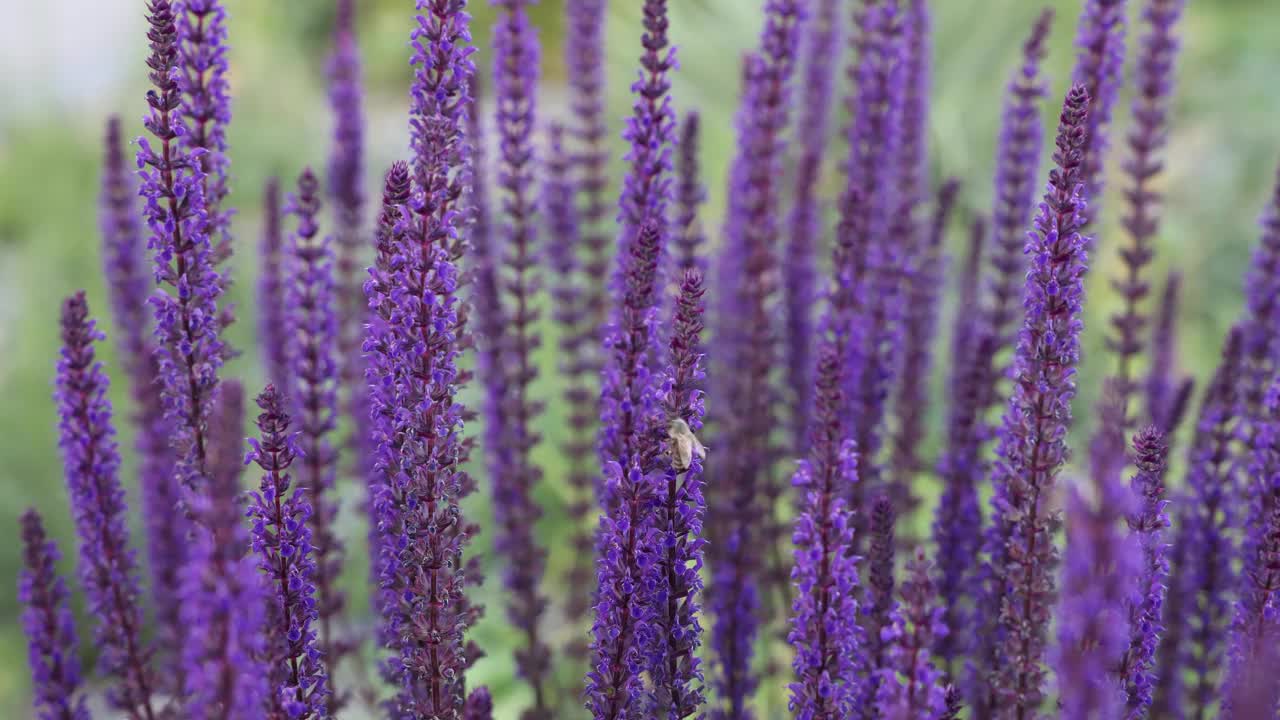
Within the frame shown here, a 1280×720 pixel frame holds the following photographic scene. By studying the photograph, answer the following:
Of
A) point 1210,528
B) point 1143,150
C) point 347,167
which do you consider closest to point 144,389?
point 347,167

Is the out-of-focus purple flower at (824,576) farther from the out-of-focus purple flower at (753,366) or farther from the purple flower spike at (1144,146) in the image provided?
the purple flower spike at (1144,146)

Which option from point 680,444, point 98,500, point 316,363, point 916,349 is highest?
point 916,349

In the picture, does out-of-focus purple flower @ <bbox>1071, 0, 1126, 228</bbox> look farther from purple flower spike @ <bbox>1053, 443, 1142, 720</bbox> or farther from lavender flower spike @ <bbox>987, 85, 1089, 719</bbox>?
purple flower spike @ <bbox>1053, 443, 1142, 720</bbox>

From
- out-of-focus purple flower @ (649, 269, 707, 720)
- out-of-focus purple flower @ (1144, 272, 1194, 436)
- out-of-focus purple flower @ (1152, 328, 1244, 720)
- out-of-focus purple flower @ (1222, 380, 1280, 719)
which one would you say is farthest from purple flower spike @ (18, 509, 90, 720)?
out-of-focus purple flower @ (1144, 272, 1194, 436)

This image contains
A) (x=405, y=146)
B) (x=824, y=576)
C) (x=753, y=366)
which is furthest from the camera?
(x=405, y=146)

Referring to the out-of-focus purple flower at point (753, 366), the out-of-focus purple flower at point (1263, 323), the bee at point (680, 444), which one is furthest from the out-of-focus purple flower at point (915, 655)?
the out-of-focus purple flower at point (1263, 323)

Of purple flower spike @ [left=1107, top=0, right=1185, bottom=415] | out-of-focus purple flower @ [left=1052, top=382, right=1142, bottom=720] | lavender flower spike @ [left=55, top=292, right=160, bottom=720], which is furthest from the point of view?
purple flower spike @ [left=1107, top=0, right=1185, bottom=415]

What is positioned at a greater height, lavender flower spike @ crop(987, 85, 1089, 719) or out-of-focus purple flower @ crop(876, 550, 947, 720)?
lavender flower spike @ crop(987, 85, 1089, 719)

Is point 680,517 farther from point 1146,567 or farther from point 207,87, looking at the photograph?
point 207,87

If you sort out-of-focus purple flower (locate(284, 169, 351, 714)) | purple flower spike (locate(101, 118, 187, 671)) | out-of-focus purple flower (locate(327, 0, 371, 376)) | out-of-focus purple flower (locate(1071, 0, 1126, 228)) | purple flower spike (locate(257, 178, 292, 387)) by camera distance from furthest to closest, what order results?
out-of-focus purple flower (locate(327, 0, 371, 376)) < purple flower spike (locate(257, 178, 292, 387)) < out-of-focus purple flower (locate(1071, 0, 1126, 228)) < purple flower spike (locate(101, 118, 187, 671)) < out-of-focus purple flower (locate(284, 169, 351, 714))
